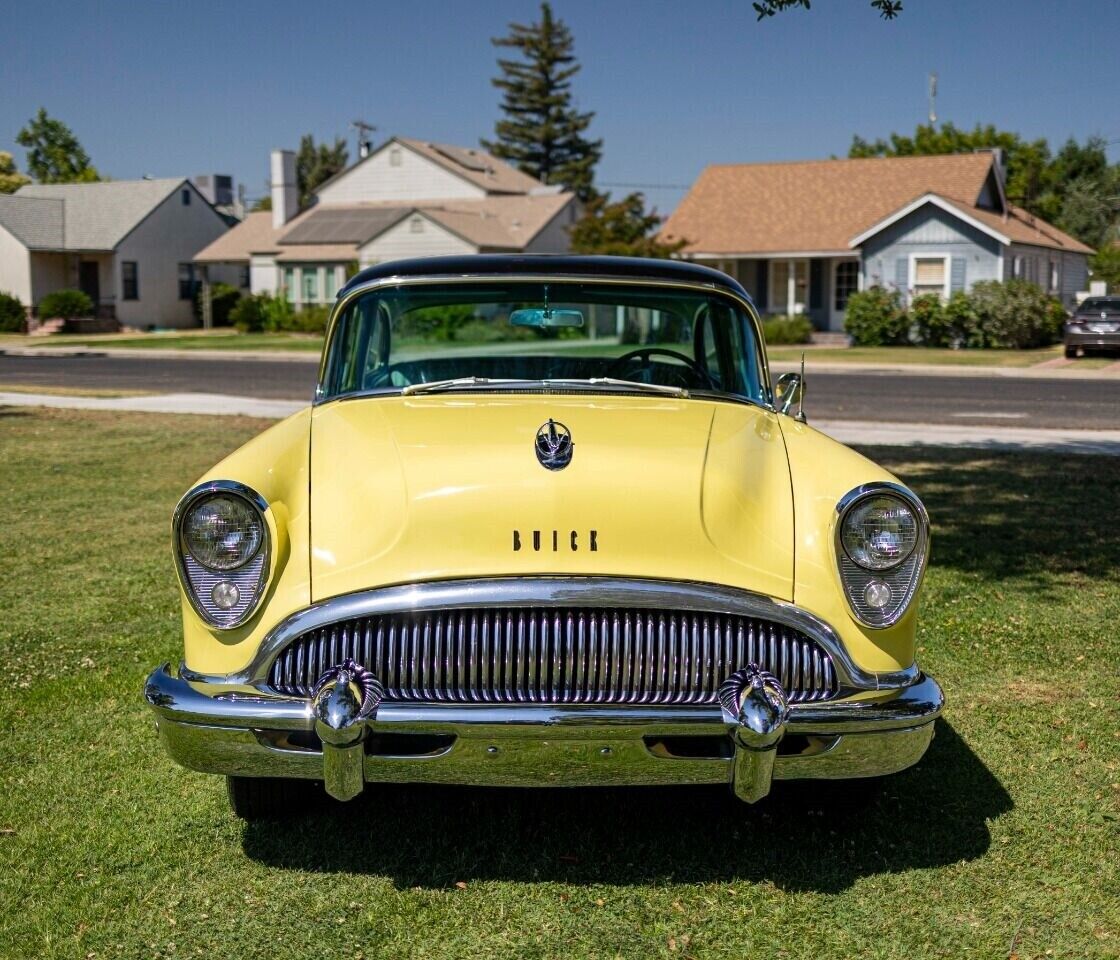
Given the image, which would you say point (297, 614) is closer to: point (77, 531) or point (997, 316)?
point (77, 531)

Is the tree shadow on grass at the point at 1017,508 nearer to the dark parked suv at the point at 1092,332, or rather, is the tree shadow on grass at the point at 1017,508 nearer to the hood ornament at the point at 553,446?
the hood ornament at the point at 553,446

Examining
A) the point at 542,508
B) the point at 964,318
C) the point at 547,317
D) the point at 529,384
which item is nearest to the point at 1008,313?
the point at 964,318

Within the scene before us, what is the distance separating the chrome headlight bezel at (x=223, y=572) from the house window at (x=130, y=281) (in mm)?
45415

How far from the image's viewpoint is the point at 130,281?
152ft

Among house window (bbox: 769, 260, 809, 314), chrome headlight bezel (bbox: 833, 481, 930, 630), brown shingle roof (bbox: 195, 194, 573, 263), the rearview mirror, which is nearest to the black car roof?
the rearview mirror

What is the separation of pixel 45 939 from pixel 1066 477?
902 centimetres

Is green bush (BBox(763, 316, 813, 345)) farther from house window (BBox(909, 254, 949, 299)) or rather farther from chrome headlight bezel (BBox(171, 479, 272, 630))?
chrome headlight bezel (BBox(171, 479, 272, 630))

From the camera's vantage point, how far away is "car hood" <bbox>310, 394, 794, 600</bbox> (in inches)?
131

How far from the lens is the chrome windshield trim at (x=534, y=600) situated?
3.22 meters

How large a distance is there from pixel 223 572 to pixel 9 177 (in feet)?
210

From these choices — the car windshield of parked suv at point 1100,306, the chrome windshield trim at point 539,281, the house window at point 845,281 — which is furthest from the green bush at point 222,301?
the chrome windshield trim at point 539,281

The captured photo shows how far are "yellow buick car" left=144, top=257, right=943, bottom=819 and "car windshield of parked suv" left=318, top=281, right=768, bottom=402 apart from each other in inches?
33.7

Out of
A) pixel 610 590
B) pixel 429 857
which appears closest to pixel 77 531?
pixel 429 857

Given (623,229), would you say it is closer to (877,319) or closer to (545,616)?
(877,319)
